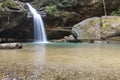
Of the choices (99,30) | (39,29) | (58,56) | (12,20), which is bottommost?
(99,30)

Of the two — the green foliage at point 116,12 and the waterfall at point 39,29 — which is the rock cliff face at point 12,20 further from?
the green foliage at point 116,12

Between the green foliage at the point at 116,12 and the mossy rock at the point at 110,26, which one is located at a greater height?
the green foliage at the point at 116,12

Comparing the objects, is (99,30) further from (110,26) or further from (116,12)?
(116,12)

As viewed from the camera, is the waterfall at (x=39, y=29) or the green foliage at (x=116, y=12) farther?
the green foliage at (x=116, y=12)

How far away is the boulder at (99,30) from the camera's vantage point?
18.8 m

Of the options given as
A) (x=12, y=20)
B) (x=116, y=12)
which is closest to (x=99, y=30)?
(x=116, y=12)

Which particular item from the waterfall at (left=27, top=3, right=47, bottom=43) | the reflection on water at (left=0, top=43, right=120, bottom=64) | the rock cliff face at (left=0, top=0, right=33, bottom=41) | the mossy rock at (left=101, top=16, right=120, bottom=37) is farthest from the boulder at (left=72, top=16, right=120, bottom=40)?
the reflection on water at (left=0, top=43, right=120, bottom=64)

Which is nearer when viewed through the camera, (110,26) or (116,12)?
(110,26)

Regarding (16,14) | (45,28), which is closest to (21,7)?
(16,14)

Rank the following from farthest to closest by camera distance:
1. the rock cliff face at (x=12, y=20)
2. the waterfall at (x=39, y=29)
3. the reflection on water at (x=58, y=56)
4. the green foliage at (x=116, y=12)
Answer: the green foliage at (x=116, y=12)
the waterfall at (x=39, y=29)
the rock cliff face at (x=12, y=20)
the reflection on water at (x=58, y=56)

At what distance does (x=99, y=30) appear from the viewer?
19234 millimetres

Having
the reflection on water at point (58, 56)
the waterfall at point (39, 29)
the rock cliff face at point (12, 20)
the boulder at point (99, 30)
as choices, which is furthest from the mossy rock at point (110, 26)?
the reflection on water at point (58, 56)

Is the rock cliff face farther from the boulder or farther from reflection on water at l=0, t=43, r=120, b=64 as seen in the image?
reflection on water at l=0, t=43, r=120, b=64

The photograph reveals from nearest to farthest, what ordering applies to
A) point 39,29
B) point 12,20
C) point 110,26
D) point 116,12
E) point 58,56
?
point 58,56 → point 110,26 → point 12,20 → point 39,29 → point 116,12
